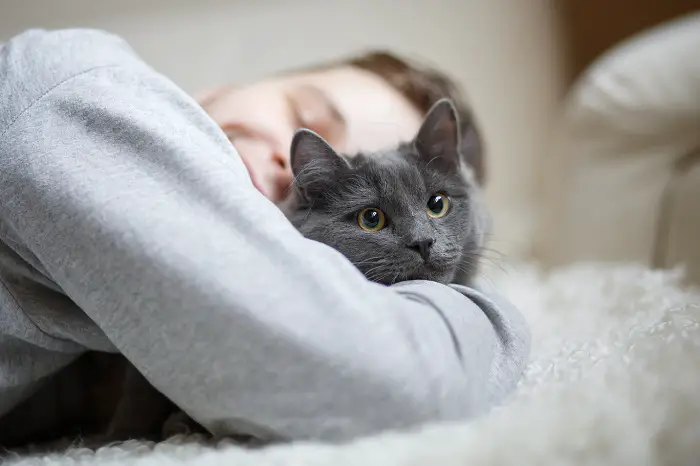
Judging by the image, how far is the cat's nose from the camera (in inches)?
31.5

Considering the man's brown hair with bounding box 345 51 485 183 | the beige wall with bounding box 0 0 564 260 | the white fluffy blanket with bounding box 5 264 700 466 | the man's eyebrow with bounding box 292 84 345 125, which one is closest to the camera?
the white fluffy blanket with bounding box 5 264 700 466

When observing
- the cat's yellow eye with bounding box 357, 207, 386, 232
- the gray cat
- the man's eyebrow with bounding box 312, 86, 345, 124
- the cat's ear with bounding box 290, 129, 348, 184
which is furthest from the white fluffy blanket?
the man's eyebrow with bounding box 312, 86, 345, 124

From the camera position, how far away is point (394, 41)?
91.8 inches

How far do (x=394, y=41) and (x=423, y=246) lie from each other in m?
1.71

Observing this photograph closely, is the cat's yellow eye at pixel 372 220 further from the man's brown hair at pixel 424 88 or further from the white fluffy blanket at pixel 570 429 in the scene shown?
the man's brown hair at pixel 424 88

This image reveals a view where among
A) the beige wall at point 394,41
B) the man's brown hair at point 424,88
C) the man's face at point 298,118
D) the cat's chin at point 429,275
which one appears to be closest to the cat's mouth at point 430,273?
the cat's chin at point 429,275

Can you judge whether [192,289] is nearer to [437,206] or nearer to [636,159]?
[437,206]

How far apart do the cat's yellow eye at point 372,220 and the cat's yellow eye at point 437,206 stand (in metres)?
0.08

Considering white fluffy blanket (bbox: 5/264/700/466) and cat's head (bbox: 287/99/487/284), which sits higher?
cat's head (bbox: 287/99/487/284)

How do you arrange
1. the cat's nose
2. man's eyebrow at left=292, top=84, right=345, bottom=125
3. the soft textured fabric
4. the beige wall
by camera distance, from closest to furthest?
the cat's nose
man's eyebrow at left=292, top=84, right=345, bottom=125
the soft textured fabric
the beige wall

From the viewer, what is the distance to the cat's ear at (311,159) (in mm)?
888

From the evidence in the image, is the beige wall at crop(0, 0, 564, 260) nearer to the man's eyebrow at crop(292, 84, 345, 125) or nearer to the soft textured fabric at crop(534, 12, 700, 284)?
the soft textured fabric at crop(534, 12, 700, 284)

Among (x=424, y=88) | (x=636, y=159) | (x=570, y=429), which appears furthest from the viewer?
(x=636, y=159)

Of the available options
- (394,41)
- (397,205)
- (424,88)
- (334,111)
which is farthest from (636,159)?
(397,205)
